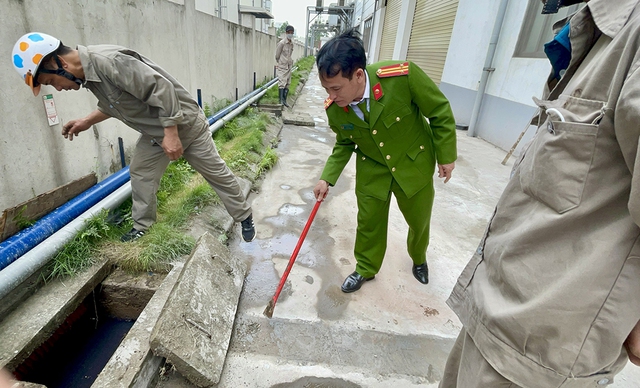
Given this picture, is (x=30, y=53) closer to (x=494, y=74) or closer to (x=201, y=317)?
(x=201, y=317)

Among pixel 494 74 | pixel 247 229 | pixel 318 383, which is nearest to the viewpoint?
pixel 318 383

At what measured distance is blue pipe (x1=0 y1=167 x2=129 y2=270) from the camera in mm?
1943

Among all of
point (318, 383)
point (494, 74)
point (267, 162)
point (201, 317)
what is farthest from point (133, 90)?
point (494, 74)

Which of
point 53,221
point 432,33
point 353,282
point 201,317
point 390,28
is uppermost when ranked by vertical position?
point 390,28

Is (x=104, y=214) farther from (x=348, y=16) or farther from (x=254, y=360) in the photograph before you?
(x=348, y=16)

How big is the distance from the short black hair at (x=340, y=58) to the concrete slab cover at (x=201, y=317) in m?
1.39

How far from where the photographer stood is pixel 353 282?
250cm

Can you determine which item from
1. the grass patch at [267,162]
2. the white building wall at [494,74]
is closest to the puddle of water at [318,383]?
the grass patch at [267,162]

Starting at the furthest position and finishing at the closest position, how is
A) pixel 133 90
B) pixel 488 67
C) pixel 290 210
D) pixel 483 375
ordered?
pixel 488 67 → pixel 290 210 → pixel 133 90 → pixel 483 375

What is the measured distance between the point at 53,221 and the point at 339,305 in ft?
6.83

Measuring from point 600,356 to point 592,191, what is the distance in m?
0.40

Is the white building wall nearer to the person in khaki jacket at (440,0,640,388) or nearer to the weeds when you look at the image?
the person in khaki jacket at (440,0,640,388)

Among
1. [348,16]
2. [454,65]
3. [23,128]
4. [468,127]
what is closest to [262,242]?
[23,128]

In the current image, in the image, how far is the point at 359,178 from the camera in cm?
225
